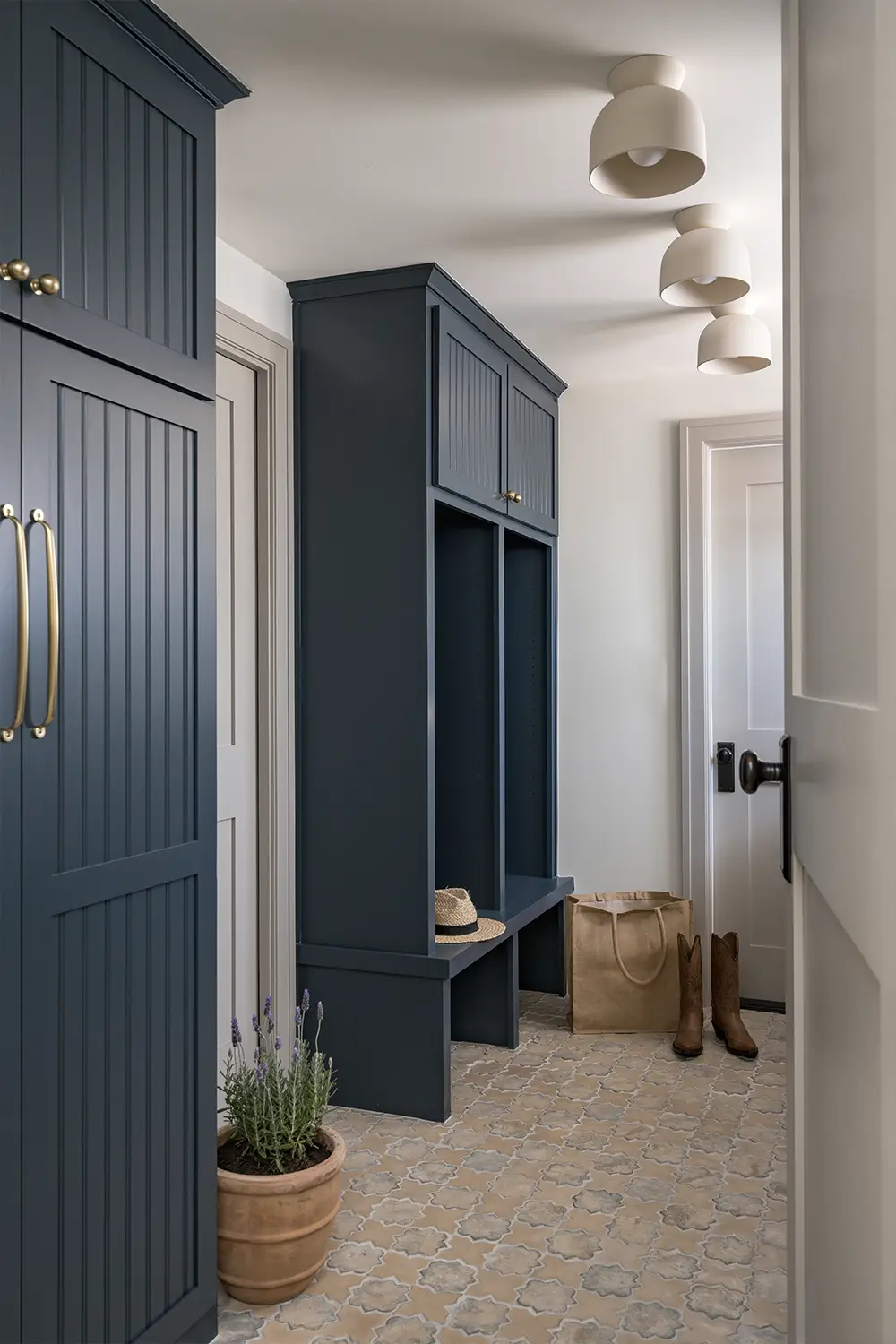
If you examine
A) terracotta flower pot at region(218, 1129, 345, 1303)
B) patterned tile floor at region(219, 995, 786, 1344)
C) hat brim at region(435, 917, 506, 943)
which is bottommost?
patterned tile floor at region(219, 995, 786, 1344)

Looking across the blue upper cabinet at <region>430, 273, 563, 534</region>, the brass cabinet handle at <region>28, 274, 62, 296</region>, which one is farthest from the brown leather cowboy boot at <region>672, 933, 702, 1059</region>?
the brass cabinet handle at <region>28, 274, 62, 296</region>

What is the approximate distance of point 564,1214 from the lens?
2430mm

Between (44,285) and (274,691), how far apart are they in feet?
5.35

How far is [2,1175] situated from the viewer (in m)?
1.48

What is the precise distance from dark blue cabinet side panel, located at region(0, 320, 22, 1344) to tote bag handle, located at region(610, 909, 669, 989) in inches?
96.6

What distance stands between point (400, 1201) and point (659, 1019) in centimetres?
145

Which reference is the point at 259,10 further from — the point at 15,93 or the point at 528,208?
the point at 528,208

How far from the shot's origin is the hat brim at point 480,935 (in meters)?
3.12

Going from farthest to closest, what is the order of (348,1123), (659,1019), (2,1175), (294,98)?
(659,1019) → (348,1123) → (294,98) → (2,1175)

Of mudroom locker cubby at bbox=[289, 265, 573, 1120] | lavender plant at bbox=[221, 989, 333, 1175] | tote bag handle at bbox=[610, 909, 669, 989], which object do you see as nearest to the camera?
lavender plant at bbox=[221, 989, 333, 1175]

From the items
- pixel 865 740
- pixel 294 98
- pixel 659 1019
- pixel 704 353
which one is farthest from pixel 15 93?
pixel 659 1019

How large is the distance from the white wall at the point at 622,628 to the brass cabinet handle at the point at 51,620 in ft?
9.35

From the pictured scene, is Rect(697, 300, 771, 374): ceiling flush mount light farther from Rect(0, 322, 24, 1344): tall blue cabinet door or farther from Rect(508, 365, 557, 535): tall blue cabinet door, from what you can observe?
Rect(0, 322, 24, 1344): tall blue cabinet door

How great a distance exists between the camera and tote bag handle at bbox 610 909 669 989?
3.64 metres
